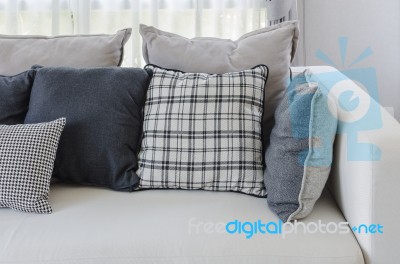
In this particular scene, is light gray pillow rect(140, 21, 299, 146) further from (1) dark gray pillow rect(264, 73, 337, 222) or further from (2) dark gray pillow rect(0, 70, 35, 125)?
(2) dark gray pillow rect(0, 70, 35, 125)

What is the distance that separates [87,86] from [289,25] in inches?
28.7

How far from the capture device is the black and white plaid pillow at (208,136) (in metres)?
1.43

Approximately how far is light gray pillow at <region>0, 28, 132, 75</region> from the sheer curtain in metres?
1.09

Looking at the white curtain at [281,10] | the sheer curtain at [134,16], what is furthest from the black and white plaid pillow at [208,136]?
the sheer curtain at [134,16]

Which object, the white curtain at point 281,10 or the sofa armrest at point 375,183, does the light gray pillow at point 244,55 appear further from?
the white curtain at point 281,10

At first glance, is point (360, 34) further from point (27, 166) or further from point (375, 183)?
point (27, 166)

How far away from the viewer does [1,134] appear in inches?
55.4

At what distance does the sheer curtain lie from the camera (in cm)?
278

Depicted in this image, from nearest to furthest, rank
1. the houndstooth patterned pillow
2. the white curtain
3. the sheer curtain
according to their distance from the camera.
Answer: the houndstooth patterned pillow < the white curtain < the sheer curtain

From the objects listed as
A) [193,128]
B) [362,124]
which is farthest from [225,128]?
[362,124]

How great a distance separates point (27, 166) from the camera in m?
1.35

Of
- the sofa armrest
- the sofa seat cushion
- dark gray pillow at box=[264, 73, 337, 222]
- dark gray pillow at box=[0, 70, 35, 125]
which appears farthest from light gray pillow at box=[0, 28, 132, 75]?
the sofa armrest

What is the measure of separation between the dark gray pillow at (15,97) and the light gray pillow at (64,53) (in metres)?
0.11

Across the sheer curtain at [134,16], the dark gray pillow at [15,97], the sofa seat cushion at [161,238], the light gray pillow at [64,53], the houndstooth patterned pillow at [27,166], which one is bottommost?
the sofa seat cushion at [161,238]
